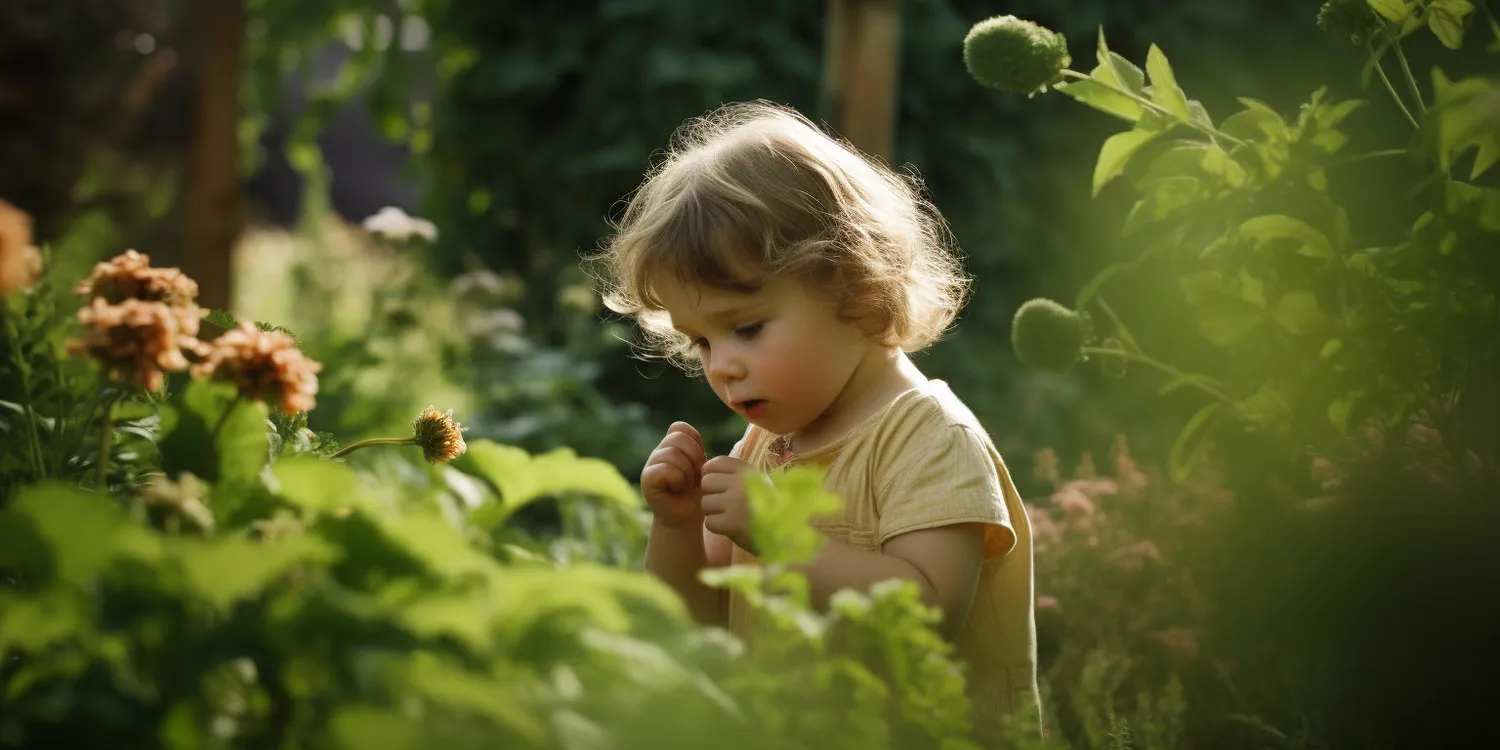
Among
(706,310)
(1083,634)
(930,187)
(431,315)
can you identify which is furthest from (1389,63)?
(431,315)

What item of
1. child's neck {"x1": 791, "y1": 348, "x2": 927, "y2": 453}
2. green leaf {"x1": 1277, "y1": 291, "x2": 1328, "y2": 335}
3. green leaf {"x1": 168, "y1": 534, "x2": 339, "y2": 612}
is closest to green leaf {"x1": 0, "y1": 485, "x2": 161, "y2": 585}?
green leaf {"x1": 168, "y1": 534, "x2": 339, "y2": 612}

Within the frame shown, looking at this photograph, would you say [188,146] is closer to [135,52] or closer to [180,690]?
[135,52]

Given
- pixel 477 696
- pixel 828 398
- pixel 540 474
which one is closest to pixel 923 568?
pixel 828 398

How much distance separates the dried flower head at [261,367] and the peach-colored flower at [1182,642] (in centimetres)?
148

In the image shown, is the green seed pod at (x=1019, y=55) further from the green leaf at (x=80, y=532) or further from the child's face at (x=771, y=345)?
the green leaf at (x=80, y=532)

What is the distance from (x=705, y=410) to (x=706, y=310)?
8.50 ft

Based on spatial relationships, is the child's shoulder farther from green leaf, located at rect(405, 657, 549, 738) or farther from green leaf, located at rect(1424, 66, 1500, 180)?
green leaf, located at rect(405, 657, 549, 738)

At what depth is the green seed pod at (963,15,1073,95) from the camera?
1.67 metres

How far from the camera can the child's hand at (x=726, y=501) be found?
1.51 meters

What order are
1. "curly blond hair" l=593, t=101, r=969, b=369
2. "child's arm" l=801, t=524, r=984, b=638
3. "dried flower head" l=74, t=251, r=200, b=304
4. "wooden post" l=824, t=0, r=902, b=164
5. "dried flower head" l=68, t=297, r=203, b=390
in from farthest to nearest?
"wooden post" l=824, t=0, r=902, b=164 → "curly blond hair" l=593, t=101, r=969, b=369 → "child's arm" l=801, t=524, r=984, b=638 → "dried flower head" l=74, t=251, r=200, b=304 → "dried flower head" l=68, t=297, r=203, b=390

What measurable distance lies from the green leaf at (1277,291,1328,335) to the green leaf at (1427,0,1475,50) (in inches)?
12.9

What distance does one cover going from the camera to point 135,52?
5.43 m

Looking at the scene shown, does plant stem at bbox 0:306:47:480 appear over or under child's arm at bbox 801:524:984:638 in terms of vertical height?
over

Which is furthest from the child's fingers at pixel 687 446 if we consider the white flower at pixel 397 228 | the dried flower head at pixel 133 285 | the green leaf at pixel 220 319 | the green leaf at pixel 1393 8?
the white flower at pixel 397 228
